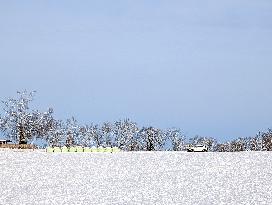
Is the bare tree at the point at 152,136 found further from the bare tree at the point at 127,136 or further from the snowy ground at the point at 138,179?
the snowy ground at the point at 138,179

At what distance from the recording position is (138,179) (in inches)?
920

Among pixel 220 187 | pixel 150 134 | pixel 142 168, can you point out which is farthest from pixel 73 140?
pixel 220 187

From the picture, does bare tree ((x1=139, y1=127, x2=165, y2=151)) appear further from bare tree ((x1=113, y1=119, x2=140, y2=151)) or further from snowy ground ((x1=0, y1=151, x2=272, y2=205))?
snowy ground ((x1=0, y1=151, x2=272, y2=205))

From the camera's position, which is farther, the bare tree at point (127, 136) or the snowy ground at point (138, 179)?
the bare tree at point (127, 136)

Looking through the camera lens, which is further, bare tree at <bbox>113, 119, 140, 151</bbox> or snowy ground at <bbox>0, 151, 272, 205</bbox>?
bare tree at <bbox>113, 119, 140, 151</bbox>

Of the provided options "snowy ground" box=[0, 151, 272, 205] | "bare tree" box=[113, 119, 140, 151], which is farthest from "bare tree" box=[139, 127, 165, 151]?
"snowy ground" box=[0, 151, 272, 205]

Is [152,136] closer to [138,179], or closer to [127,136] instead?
[127,136]

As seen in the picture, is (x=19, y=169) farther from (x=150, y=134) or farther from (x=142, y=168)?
(x=150, y=134)

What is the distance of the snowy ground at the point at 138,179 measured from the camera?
62.6ft

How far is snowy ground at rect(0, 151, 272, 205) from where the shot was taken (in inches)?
Result: 752

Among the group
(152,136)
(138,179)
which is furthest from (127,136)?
(138,179)

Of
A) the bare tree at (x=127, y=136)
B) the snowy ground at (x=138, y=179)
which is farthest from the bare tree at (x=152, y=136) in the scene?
the snowy ground at (x=138, y=179)

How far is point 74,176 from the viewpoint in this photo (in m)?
24.3

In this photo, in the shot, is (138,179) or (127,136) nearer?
(138,179)
